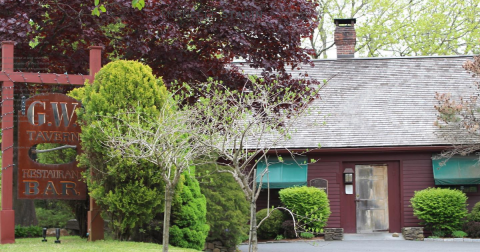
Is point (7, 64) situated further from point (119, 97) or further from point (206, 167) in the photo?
point (206, 167)

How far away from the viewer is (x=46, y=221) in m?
15.2

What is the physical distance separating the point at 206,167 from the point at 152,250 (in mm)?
3688

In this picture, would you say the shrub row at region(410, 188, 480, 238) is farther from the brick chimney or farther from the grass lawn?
the grass lawn

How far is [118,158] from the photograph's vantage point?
940 cm

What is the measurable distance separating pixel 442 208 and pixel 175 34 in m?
9.02

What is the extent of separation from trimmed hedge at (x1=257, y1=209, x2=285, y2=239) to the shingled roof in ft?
7.66

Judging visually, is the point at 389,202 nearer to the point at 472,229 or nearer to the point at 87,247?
the point at 472,229

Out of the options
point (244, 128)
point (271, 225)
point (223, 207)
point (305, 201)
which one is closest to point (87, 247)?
point (244, 128)

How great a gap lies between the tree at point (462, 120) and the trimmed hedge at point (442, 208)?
1105 millimetres

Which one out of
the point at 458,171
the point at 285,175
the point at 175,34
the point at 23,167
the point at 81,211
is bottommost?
the point at 81,211

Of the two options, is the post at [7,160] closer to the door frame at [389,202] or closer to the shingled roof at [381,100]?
the shingled roof at [381,100]

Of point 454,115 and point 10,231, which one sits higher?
point 454,115

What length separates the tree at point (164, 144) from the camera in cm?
814

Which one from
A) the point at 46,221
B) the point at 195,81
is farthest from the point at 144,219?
the point at 46,221
